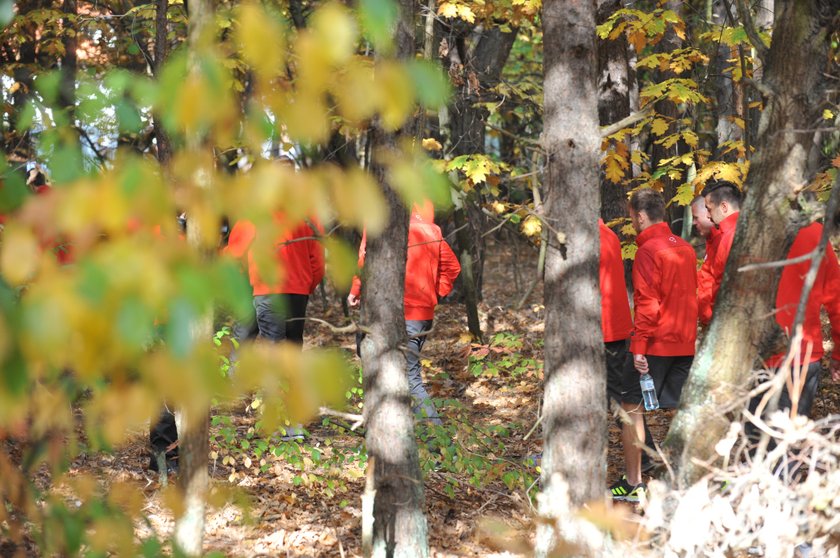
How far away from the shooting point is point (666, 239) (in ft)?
20.8

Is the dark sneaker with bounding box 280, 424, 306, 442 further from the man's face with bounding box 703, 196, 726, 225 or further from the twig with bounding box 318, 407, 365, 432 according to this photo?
the man's face with bounding box 703, 196, 726, 225

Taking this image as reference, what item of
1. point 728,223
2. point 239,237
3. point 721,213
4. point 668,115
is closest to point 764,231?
point 728,223

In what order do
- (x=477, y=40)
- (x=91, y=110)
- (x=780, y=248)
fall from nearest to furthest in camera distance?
(x=91, y=110)
(x=780, y=248)
(x=477, y=40)

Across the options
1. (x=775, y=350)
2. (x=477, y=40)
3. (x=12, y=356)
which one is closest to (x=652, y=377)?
(x=775, y=350)

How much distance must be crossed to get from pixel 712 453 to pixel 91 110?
316 centimetres

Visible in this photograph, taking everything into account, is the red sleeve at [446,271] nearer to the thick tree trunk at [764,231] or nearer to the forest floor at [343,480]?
the forest floor at [343,480]

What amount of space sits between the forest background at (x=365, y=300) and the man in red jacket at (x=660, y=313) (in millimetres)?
1019

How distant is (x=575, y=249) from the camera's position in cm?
407

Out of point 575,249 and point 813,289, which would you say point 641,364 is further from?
point 575,249

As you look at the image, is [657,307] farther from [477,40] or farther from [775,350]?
A: [477,40]

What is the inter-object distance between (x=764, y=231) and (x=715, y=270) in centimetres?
185

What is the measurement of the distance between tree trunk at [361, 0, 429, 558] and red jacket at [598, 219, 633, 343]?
2.28 meters

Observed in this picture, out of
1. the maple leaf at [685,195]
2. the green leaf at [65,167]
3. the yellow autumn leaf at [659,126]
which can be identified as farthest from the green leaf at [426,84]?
the maple leaf at [685,195]

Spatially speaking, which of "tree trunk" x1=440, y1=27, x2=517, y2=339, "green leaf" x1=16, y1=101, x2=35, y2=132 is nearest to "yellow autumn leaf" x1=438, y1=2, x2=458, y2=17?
"tree trunk" x1=440, y1=27, x2=517, y2=339
